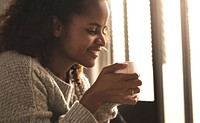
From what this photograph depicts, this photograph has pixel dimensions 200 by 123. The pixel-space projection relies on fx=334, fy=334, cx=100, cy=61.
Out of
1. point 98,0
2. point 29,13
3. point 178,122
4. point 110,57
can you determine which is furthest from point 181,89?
point 29,13

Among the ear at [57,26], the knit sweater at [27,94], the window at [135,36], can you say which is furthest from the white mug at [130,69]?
the window at [135,36]

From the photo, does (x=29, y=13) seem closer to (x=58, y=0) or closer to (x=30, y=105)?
(x=58, y=0)

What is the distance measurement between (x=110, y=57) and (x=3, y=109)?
82 centimetres

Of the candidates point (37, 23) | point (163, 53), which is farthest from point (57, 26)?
point (163, 53)

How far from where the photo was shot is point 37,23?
996mm

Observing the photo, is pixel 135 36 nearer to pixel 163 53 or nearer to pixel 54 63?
pixel 163 53

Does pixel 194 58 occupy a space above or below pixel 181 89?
above

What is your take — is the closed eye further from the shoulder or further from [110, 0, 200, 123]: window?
[110, 0, 200, 123]: window

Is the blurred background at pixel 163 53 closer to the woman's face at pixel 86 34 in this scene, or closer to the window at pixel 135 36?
the window at pixel 135 36

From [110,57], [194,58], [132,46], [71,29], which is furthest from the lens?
[110,57]

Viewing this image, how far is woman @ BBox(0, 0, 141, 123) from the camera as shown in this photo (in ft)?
2.80

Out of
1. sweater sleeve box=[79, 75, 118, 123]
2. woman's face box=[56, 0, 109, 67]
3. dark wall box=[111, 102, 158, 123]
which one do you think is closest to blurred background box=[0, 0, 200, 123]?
dark wall box=[111, 102, 158, 123]

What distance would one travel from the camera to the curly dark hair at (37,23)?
979 mm

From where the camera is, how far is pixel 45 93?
0.90 metres
